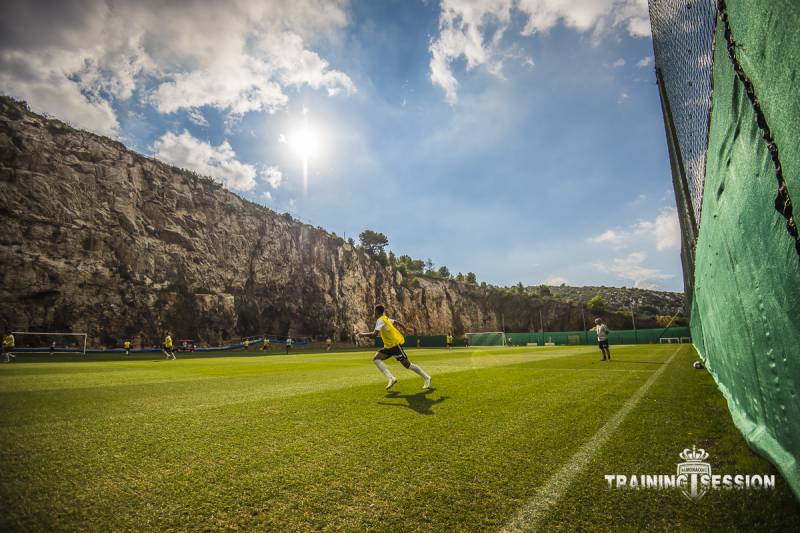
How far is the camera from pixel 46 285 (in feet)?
104

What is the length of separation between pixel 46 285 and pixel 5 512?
4154cm

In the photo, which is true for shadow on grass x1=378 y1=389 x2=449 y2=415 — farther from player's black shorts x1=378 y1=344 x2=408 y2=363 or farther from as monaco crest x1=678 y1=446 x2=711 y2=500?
as monaco crest x1=678 y1=446 x2=711 y2=500

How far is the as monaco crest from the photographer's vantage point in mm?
2531

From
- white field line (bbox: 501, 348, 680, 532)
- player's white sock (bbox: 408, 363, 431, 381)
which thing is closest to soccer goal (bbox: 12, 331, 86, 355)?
player's white sock (bbox: 408, 363, 431, 381)

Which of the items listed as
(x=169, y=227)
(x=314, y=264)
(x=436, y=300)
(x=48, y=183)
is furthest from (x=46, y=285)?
(x=436, y=300)

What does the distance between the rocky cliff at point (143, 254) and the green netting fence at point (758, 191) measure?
4354 centimetres

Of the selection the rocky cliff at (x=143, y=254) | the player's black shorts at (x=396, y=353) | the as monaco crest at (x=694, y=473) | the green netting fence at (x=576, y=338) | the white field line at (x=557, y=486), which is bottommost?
the green netting fence at (x=576, y=338)

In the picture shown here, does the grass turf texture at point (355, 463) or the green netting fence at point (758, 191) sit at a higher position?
the green netting fence at point (758, 191)

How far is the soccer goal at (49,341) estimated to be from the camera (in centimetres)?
2880

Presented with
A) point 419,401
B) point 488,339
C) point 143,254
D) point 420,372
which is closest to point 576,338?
point 488,339

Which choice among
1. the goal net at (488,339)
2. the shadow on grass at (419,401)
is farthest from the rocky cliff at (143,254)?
the shadow on grass at (419,401)

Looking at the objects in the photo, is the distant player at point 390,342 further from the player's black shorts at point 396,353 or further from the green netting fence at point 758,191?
the green netting fence at point 758,191

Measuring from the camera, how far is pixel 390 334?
705cm

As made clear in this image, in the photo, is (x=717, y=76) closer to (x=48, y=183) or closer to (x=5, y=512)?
(x=5, y=512)
